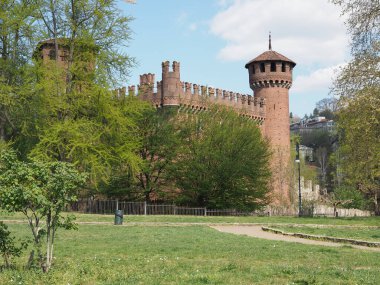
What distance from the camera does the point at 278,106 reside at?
46.9 meters

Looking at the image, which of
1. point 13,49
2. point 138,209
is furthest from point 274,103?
point 13,49

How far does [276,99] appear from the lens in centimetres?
4694

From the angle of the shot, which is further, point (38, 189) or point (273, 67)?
point (273, 67)

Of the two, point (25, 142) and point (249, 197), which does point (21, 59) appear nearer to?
point (25, 142)

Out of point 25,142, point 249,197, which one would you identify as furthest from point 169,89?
point 25,142

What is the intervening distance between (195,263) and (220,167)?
72.9ft

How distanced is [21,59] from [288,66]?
1104 inches

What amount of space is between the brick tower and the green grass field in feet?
106

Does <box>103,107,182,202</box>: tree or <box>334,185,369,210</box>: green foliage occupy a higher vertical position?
<box>103,107,182,202</box>: tree

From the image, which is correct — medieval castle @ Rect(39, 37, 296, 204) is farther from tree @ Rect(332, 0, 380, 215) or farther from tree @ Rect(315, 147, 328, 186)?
tree @ Rect(315, 147, 328, 186)

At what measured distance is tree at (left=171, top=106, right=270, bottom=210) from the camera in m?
32.3

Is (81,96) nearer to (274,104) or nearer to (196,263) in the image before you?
(196,263)

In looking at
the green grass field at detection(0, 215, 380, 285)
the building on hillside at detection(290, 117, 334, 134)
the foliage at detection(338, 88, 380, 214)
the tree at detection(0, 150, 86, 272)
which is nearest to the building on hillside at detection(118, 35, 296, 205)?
the foliage at detection(338, 88, 380, 214)

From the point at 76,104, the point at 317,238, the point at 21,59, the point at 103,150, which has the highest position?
the point at 21,59
